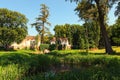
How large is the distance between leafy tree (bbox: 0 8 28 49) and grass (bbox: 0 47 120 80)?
3465cm

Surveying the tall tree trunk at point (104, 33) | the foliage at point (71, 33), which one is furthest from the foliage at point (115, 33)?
the tall tree trunk at point (104, 33)

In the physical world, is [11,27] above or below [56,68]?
above

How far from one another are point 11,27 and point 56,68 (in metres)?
40.0

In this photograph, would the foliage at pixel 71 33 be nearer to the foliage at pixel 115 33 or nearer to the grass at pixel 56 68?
the foliage at pixel 115 33

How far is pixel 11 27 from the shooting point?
5716cm

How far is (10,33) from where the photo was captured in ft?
182

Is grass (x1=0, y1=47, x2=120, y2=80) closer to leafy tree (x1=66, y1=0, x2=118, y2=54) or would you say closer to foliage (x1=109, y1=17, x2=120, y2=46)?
leafy tree (x1=66, y1=0, x2=118, y2=54)

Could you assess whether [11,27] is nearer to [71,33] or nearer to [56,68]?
[71,33]

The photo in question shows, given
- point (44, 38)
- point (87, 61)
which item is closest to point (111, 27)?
point (44, 38)

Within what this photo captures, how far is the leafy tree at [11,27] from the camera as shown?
5575 cm

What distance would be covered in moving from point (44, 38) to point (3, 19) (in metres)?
12.5

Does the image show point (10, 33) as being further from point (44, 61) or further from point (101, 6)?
point (44, 61)

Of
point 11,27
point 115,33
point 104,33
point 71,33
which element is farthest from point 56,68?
point 71,33

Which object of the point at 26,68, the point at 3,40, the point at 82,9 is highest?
the point at 82,9
